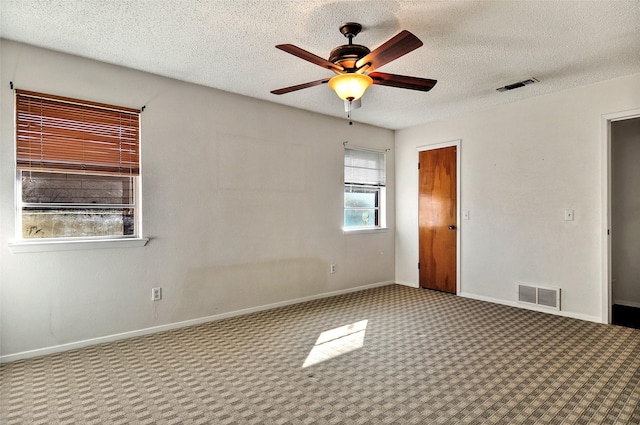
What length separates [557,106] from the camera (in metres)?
4.07

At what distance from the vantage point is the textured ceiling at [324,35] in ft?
7.83

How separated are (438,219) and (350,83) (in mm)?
3359

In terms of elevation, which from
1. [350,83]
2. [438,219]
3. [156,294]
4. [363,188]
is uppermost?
[350,83]

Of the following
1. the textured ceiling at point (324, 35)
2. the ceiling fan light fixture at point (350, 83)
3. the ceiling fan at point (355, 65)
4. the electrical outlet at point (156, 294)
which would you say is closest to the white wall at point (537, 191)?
the textured ceiling at point (324, 35)

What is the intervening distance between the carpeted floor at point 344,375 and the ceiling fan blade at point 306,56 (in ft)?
7.09

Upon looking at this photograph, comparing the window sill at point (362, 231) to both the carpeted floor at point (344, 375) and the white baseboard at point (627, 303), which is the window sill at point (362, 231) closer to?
the carpeted floor at point (344, 375)

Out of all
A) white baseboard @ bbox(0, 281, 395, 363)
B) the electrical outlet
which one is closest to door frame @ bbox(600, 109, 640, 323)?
white baseboard @ bbox(0, 281, 395, 363)

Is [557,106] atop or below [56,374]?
atop

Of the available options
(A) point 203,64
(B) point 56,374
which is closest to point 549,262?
(A) point 203,64

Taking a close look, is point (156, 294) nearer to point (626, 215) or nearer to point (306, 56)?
point (306, 56)

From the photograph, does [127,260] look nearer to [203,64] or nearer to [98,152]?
[98,152]

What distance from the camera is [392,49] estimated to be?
7.06 ft

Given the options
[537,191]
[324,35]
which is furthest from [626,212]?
[324,35]

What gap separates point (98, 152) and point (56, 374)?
6.03 ft
